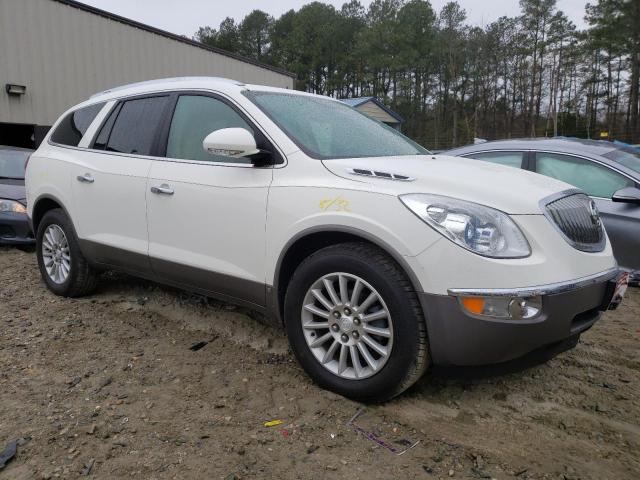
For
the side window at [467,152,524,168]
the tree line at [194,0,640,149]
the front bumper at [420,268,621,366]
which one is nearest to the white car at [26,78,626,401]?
the front bumper at [420,268,621,366]

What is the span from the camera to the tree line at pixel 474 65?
3653 centimetres

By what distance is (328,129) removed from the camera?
3199 millimetres

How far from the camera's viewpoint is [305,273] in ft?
8.52

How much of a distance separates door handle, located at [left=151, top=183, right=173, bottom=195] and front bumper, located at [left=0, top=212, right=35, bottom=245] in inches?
154

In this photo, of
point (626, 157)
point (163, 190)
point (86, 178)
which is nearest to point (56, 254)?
point (86, 178)

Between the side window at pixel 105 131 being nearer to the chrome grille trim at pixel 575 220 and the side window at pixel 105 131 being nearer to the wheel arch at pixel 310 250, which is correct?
the wheel arch at pixel 310 250

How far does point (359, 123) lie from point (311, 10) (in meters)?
67.0

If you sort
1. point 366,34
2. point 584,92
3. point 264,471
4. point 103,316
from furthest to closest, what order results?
1. point 366,34
2. point 584,92
3. point 103,316
4. point 264,471

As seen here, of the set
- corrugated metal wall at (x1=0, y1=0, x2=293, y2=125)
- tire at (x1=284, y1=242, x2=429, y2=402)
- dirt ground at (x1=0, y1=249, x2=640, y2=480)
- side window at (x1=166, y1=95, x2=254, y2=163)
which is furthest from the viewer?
corrugated metal wall at (x1=0, y1=0, x2=293, y2=125)

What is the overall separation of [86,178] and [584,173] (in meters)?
4.34

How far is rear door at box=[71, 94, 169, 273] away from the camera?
3.51 metres

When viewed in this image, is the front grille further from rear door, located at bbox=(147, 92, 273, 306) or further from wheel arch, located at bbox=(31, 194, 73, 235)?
wheel arch, located at bbox=(31, 194, 73, 235)

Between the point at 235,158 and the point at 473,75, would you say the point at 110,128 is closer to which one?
the point at 235,158

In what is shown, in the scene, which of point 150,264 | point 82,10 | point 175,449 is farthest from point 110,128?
point 82,10
